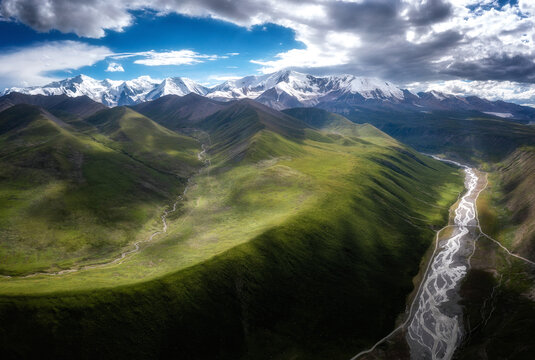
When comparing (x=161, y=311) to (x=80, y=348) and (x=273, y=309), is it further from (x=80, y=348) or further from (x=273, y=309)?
(x=273, y=309)

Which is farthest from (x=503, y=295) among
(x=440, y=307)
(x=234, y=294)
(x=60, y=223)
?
(x=60, y=223)

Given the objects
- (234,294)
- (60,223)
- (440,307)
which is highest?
(60,223)

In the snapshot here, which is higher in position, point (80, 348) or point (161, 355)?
point (80, 348)

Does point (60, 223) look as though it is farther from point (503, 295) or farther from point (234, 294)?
point (503, 295)

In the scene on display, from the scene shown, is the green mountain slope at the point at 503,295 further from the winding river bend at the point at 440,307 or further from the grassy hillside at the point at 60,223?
the grassy hillside at the point at 60,223

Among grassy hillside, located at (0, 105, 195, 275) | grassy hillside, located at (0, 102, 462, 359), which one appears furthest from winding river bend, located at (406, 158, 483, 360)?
grassy hillside, located at (0, 105, 195, 275)

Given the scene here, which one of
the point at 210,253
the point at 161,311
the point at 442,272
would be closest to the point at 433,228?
the point at 442,272

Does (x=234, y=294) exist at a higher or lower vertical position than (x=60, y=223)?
lower

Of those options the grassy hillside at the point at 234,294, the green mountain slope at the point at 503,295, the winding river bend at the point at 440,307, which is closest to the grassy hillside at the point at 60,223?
the grassy hillside at the point at 234,294
